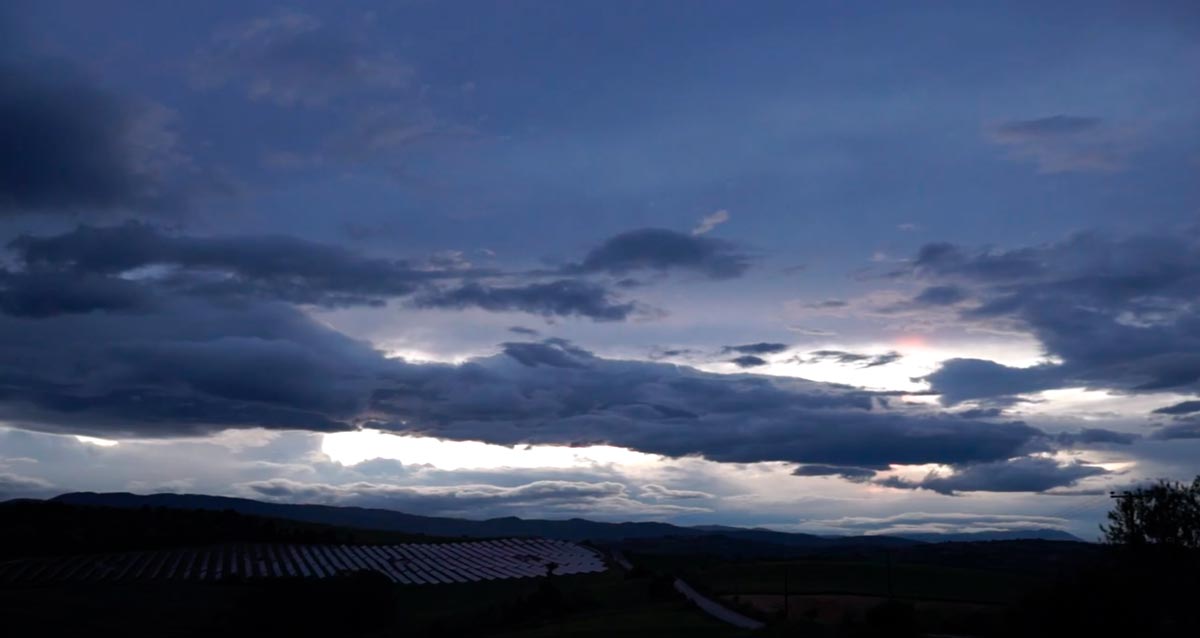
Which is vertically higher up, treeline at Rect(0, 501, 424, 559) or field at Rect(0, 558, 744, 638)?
treeline at Rect(0, 501, 424, 559)

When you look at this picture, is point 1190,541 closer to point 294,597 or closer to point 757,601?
point 757,601

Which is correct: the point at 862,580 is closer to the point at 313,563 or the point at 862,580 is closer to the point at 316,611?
the point at 313,563

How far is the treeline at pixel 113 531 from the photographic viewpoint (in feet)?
497

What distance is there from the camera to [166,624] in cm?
8975

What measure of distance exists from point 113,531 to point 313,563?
150 ft

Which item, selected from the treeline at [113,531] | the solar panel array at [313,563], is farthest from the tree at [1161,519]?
the treeline at [113,531]

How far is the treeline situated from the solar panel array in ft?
24.3

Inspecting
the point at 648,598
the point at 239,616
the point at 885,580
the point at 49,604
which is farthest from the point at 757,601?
the point at 49,604

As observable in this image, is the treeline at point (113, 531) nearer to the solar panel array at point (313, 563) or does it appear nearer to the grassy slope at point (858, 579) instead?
the solar panel array at point (313, 563)

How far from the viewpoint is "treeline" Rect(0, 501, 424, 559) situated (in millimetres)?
151500

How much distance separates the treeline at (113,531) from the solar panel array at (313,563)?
7.40m

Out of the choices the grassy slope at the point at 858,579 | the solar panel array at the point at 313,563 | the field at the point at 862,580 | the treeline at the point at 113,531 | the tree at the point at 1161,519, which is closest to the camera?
the tree at the point at 1161,519

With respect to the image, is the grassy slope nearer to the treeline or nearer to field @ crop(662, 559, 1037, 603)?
field @ crop(662, 559, 1037, 603)

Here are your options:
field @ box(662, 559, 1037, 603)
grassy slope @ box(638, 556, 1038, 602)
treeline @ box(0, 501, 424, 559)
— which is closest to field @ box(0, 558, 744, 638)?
field @ box(662, 559, 1037, 603)
